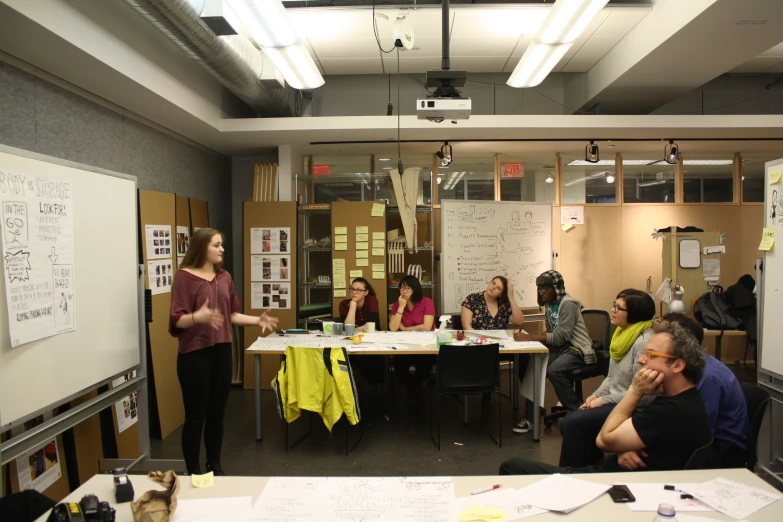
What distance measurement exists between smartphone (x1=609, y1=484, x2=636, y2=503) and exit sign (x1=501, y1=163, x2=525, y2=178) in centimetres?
477

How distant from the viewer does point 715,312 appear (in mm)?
5398

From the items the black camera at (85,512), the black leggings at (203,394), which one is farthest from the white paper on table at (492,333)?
the black camera at (85,512)

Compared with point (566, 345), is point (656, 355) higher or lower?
higher

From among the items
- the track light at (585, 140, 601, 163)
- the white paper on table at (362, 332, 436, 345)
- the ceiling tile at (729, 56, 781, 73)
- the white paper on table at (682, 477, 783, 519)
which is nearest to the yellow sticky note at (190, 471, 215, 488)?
the white paper on table at (682, 477, 783, 519)

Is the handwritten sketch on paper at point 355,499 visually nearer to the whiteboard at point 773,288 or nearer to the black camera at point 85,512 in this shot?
the black camera at point 85,512

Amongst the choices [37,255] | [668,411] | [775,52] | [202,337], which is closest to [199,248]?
[202,337]

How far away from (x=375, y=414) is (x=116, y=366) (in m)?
2.37

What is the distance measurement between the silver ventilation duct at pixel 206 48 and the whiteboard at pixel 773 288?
3558 mm

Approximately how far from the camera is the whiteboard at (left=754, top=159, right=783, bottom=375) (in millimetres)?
2861

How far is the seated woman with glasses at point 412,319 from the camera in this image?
4770mm

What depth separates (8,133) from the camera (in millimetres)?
2783

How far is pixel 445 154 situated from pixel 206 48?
2.98 meters

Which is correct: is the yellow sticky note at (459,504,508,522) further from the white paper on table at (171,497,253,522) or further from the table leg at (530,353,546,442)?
the table leg at (530,353,546,442)

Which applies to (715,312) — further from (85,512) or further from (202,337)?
(85,512)
